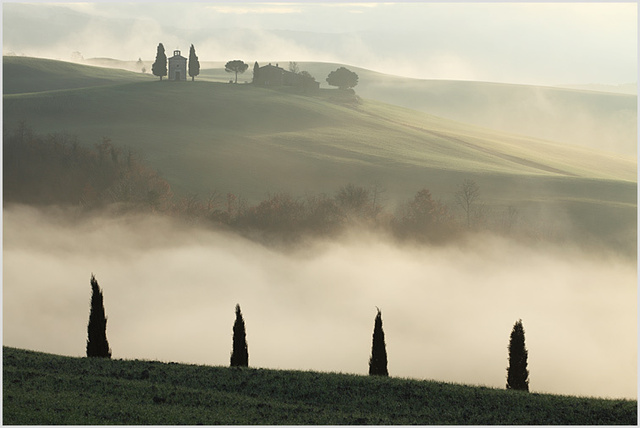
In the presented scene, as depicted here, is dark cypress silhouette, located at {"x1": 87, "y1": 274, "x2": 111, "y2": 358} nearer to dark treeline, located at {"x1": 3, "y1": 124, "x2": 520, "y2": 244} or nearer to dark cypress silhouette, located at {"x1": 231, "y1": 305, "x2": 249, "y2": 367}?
dark cypress silhouette, located at {"x1": 231, "y1": 305, "x2": 249, "y2": 367}

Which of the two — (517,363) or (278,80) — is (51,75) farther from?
(517,363)

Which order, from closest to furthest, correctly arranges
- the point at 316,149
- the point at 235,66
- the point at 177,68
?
the point at 316,149 → the point at 177,68 → the point at 235,66

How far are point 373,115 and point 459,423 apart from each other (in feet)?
276

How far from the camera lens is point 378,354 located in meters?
30.2

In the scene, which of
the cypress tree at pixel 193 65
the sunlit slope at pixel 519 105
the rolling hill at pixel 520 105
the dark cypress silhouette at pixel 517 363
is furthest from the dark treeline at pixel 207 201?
the sunlit slope at pixel 519 105

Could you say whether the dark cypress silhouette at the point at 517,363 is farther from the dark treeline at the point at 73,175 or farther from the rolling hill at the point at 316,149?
the dark treeline at the point at 73,175

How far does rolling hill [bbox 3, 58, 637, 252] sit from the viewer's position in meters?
76.5

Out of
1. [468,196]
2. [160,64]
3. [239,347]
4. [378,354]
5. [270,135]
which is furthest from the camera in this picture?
[160,64]

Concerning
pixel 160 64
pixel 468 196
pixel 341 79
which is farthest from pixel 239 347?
pixel 341 79

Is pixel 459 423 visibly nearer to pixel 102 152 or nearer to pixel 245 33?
pixel 102 152

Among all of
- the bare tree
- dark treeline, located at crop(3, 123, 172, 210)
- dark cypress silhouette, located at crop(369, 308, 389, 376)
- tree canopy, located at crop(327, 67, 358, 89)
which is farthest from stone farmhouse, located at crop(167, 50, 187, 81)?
dark cypress silhouette, located at crop(369, 308, 389, 376)

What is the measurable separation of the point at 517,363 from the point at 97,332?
16900 mm

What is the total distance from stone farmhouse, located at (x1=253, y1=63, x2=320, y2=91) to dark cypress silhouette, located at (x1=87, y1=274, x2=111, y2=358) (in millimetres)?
78298

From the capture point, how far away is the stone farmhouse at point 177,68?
10444 cm
